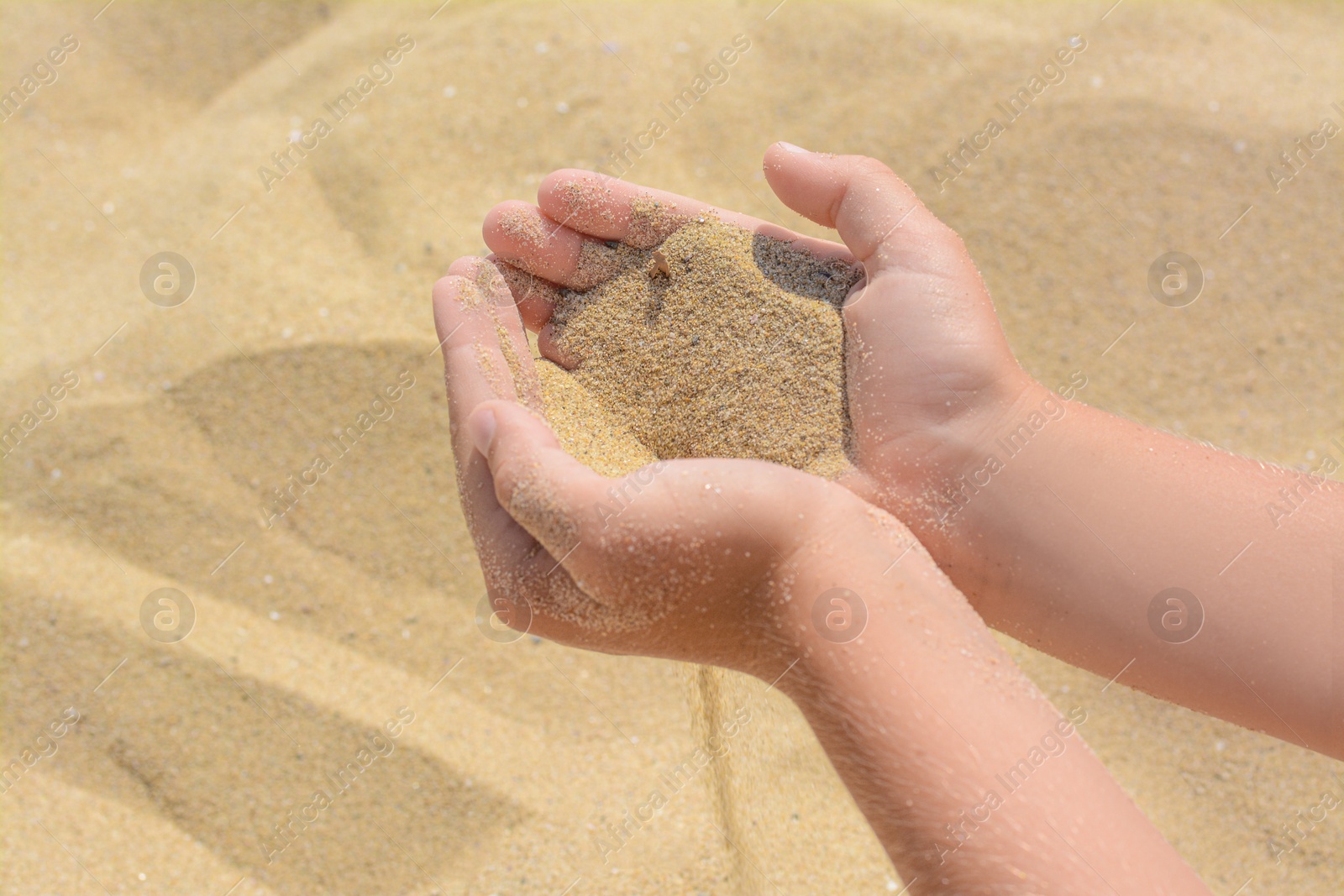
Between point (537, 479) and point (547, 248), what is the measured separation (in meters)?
0.73

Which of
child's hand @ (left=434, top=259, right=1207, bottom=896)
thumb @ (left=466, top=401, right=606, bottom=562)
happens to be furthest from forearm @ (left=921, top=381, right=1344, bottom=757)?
thumb @ (left=466, top=401, right=606, bottom=562)

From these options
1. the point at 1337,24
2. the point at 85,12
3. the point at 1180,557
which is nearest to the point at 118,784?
the point at 1180,557

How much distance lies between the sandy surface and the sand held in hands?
57 cm

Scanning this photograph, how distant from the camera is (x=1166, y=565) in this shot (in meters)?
1.71

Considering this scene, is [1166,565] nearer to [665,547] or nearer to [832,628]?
[832,628]

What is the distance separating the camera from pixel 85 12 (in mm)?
3459

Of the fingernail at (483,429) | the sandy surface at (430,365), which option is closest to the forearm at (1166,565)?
the sandy surface at (430,365)

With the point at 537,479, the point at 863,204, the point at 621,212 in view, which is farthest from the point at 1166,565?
the point at 621,212

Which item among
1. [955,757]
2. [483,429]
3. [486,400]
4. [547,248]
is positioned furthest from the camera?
[547,248]

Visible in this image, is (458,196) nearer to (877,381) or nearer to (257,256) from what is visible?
(257,256)

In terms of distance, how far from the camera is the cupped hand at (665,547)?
54.8 inches

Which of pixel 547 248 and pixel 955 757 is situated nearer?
pixel 955 757

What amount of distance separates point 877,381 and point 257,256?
201 centimetres

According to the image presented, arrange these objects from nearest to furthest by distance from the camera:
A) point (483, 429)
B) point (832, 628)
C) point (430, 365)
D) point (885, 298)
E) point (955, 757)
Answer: point (955, 757), point (832, 628), point (483, 429), point (885, 298), point (430, 365)
